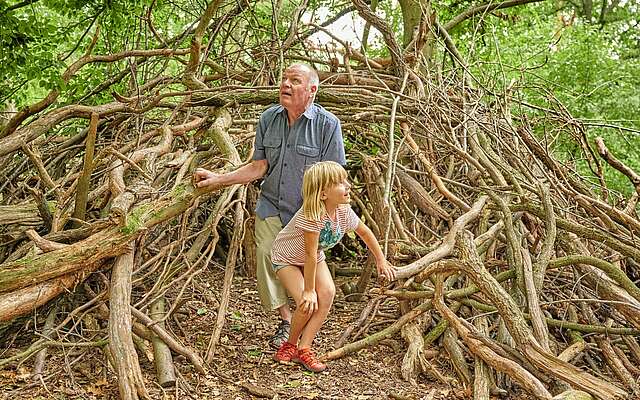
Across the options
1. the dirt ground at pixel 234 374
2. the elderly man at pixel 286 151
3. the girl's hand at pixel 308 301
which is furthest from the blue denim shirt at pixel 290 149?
the dirt ground at pixel 234 374

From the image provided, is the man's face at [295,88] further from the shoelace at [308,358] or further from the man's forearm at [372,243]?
the shoelace at [308,358]

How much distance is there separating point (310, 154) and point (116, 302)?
3.63 ft

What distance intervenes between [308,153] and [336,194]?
40 centimetres

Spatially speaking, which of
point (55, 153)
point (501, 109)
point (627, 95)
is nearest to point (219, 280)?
point (55, 153)

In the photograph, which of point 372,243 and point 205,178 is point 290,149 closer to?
point 205,178

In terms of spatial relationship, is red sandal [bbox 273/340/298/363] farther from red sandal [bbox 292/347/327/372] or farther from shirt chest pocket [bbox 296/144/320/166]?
shirt chest pocket [bbox 296/144/320/166]

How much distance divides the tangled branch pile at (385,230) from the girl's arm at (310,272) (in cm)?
33

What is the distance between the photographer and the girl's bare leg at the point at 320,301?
10.9ft

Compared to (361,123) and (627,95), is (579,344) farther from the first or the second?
(627,95)

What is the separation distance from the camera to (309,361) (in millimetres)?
3391

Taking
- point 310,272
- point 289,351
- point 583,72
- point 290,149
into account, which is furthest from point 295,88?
point 583,72

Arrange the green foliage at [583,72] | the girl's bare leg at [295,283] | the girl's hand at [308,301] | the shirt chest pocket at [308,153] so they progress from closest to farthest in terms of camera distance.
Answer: the girl's hand at [308,301], the girl's bare leg at [295,283], the shirt chest pocket at [308,153], the green foliage at [583,72]

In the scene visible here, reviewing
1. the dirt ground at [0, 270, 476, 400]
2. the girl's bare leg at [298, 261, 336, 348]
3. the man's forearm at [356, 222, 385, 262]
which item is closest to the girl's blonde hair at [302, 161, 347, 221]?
the man's forearm at [356, 222, 385, 262]

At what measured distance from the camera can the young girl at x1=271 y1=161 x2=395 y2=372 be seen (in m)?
3.07
